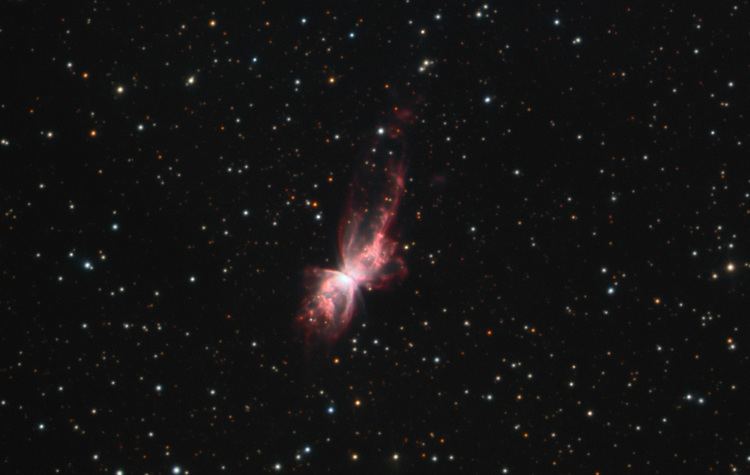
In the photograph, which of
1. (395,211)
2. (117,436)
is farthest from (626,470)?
(117,436)

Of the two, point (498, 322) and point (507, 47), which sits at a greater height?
point (507, 47)

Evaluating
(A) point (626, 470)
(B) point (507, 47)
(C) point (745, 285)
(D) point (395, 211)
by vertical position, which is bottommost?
(A) point (626, 470)

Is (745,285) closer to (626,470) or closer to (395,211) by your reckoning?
(626,470)
